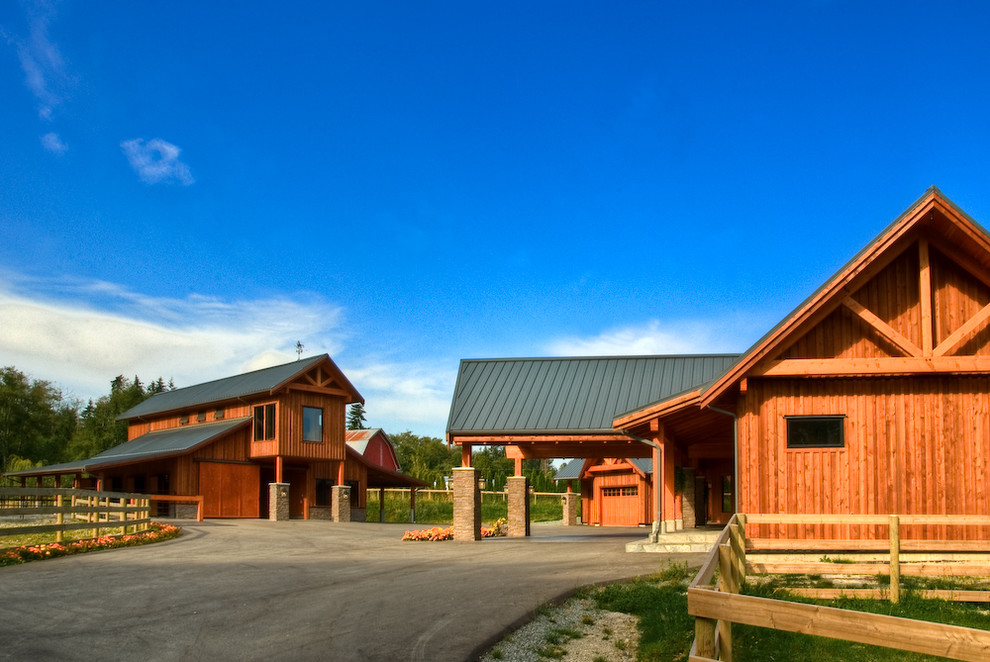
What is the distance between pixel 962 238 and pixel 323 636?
1253 cm

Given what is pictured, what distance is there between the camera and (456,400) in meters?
27.9

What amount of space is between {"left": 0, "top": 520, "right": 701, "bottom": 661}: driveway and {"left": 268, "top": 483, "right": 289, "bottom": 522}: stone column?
54.5 ft

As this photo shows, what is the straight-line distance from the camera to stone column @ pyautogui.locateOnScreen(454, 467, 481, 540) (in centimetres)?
2525

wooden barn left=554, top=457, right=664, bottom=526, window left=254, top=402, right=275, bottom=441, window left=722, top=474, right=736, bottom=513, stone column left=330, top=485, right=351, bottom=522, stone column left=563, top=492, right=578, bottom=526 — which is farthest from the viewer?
stone column left=563, top=492, right=578, bottom=526

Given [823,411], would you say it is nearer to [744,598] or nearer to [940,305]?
[940,305]

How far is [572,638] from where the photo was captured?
10.7 metres

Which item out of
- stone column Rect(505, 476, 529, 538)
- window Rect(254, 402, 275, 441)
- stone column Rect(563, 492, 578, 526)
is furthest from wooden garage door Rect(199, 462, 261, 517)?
stone column Rect(563, 492, 578, 526)

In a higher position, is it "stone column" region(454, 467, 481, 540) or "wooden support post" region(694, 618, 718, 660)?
→ "wooden support post" region(694, 618, 718, 660)

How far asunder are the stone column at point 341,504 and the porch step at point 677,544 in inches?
882

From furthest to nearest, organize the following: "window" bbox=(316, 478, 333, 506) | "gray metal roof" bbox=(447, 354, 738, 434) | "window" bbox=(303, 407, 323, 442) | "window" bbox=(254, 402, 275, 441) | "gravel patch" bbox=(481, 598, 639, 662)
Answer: "window" bbox=(316, 478, 333, 506)
"window" bbox=(303, 407, 323, 442)
"window" bbox=(254, 402, 275, 441)
"gray metal roof" bbox=(447, 354, 738, 434)
"gravel patch" bbox=(481, 598, 639, 662)

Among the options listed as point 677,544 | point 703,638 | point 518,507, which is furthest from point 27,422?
point 703,638

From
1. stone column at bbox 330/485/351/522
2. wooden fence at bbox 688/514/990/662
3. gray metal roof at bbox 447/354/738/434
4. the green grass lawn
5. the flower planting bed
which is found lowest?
stone column at bbox 330/485/351/522

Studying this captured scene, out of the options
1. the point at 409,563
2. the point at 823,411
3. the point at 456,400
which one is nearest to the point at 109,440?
the point at 456,400

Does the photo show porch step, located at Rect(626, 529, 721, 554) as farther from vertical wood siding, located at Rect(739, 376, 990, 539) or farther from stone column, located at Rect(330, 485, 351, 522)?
stone column, located at Rect(330, 485, 351, 522)
